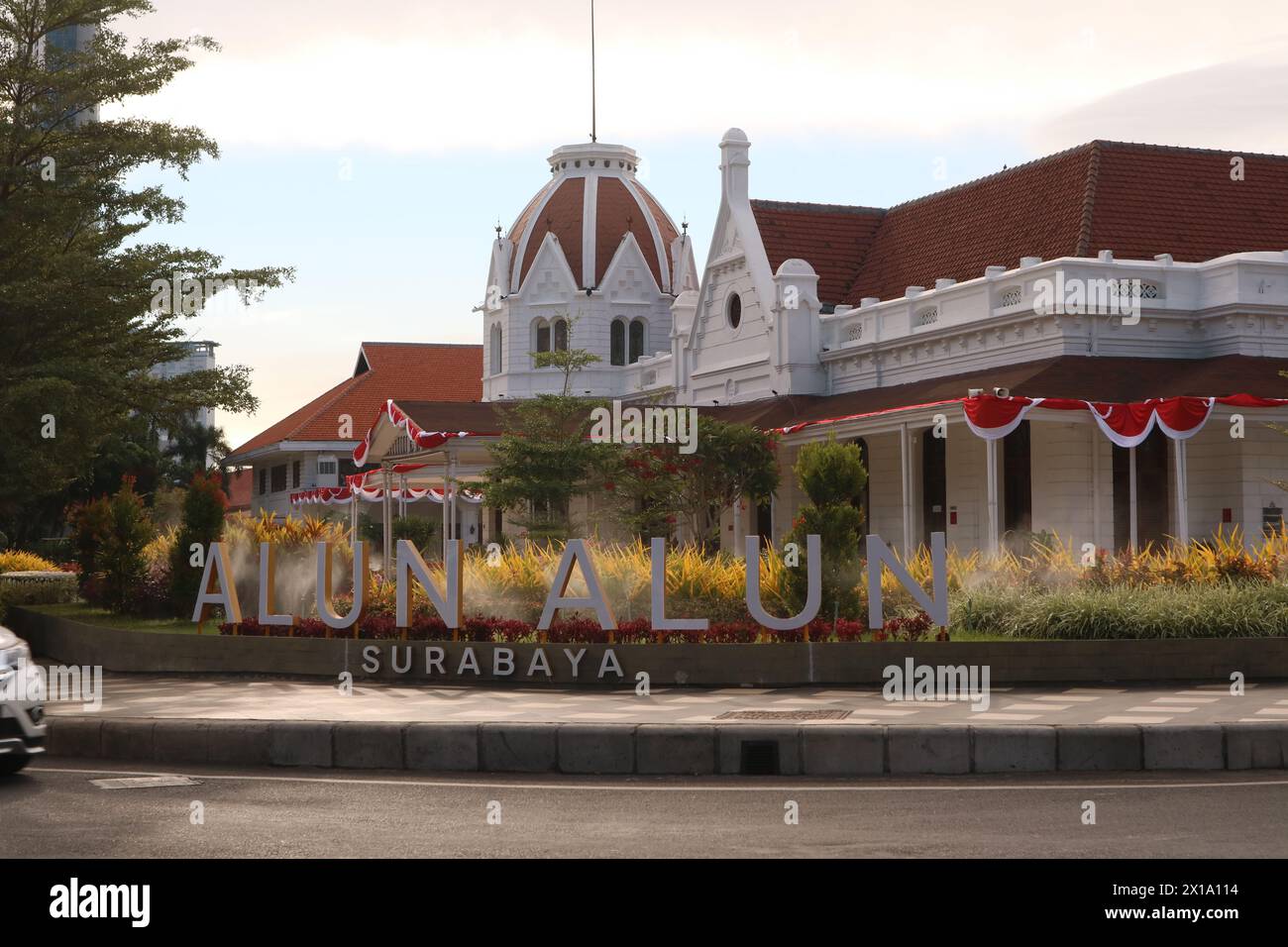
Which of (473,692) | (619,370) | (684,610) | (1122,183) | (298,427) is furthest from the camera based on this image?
(298,427)

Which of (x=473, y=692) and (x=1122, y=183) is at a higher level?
(x=1122, y=183)

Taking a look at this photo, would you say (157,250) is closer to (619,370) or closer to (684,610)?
(684,610)

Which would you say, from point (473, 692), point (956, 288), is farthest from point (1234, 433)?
point (473, 692)

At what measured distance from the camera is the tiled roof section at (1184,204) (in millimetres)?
31484

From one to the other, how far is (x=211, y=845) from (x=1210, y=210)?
2836cm

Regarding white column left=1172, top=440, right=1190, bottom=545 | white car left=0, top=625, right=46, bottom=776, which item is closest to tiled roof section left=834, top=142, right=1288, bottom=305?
white column left=1172, top=440, right=1190, bottom=545

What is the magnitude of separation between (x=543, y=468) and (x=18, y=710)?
1925cm

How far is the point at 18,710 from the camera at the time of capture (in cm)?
1144

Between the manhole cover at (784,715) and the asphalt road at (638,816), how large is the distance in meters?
1.89

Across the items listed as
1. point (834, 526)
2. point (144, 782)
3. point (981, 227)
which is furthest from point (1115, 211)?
point (144, 782)

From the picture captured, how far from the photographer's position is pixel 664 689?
16.6 m

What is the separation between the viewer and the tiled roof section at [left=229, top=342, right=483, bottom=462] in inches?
2697

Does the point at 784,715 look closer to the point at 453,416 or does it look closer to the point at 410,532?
the point at 453,416

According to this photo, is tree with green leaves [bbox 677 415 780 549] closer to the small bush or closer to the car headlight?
the small bush
